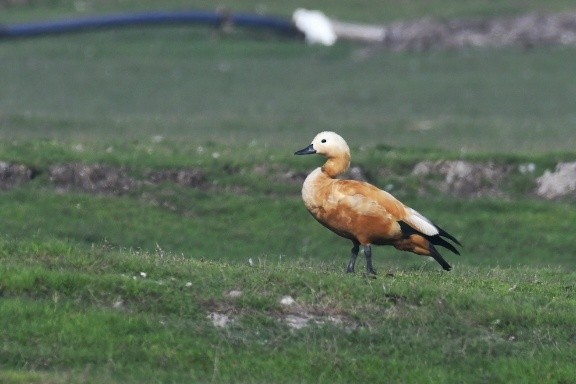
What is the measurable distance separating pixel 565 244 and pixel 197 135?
929 centimetres

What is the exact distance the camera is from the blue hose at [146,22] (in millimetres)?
41938

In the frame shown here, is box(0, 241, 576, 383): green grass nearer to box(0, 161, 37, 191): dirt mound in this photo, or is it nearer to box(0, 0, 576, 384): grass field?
box(0, 0, 576, 384): grass field

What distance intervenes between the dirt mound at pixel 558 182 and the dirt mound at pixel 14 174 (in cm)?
773

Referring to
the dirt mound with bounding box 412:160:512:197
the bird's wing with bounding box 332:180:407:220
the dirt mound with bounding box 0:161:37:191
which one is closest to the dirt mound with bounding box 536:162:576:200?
the dirt mound with bounding box 412:160:512:197

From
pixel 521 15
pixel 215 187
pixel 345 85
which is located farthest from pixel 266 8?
pixel 215 187

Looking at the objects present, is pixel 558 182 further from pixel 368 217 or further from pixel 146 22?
pixel 146 22

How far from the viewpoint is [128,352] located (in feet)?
35.7

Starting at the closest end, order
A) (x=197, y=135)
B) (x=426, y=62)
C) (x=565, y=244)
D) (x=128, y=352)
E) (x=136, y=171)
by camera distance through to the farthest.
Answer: (x=128, y=352) → (x=565, y=244) → (x=136, y=171) → (x=197, y=135) → (x=426, y=62)

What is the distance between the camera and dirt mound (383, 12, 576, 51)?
41188 mm

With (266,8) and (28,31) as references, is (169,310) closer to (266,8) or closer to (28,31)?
(28,31)

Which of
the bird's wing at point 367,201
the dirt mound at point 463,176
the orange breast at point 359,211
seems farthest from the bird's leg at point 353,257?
the dirt mound at point 463,176

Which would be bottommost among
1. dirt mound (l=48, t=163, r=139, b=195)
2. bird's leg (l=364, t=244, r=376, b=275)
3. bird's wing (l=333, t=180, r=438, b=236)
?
dirt mound (l=48, t=163, r=139, b=195)

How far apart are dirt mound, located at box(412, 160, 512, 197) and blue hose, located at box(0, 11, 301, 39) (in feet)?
71.1

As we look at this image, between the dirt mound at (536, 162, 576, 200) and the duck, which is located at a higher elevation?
the duck
